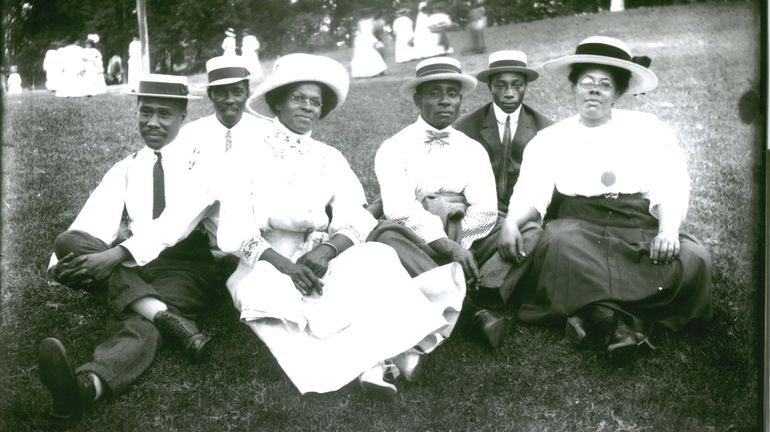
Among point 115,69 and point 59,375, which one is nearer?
point 59,375

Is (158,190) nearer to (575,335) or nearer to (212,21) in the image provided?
(212,21)

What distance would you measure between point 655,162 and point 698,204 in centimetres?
42

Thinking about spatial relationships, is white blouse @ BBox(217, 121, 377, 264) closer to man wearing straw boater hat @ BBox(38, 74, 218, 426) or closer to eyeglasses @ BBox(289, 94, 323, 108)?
eyeglasses @ BBox(289, 94, 323, 108)

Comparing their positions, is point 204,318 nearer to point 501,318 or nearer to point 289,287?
point 289,287

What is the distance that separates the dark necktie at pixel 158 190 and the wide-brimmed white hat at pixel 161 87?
0.35 metres

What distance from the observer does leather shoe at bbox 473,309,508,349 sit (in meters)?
3.13

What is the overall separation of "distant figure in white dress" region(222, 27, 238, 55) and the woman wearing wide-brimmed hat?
1632 mm

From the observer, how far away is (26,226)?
10.7ft

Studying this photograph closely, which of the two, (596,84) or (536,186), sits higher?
(596,84)

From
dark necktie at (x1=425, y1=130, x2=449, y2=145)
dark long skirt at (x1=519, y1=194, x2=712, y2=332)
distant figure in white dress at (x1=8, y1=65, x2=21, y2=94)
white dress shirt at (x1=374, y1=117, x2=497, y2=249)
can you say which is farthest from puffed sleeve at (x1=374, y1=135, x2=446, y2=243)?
distant figure in white dress at (x1=8, y1=65, x2=21, y2=94)

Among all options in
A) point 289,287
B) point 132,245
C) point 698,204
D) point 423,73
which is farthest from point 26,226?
point 698,204

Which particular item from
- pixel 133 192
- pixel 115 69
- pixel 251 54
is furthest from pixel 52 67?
pixel 251 54

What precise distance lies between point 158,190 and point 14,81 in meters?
0.81

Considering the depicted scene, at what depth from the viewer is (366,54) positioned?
3.68m
